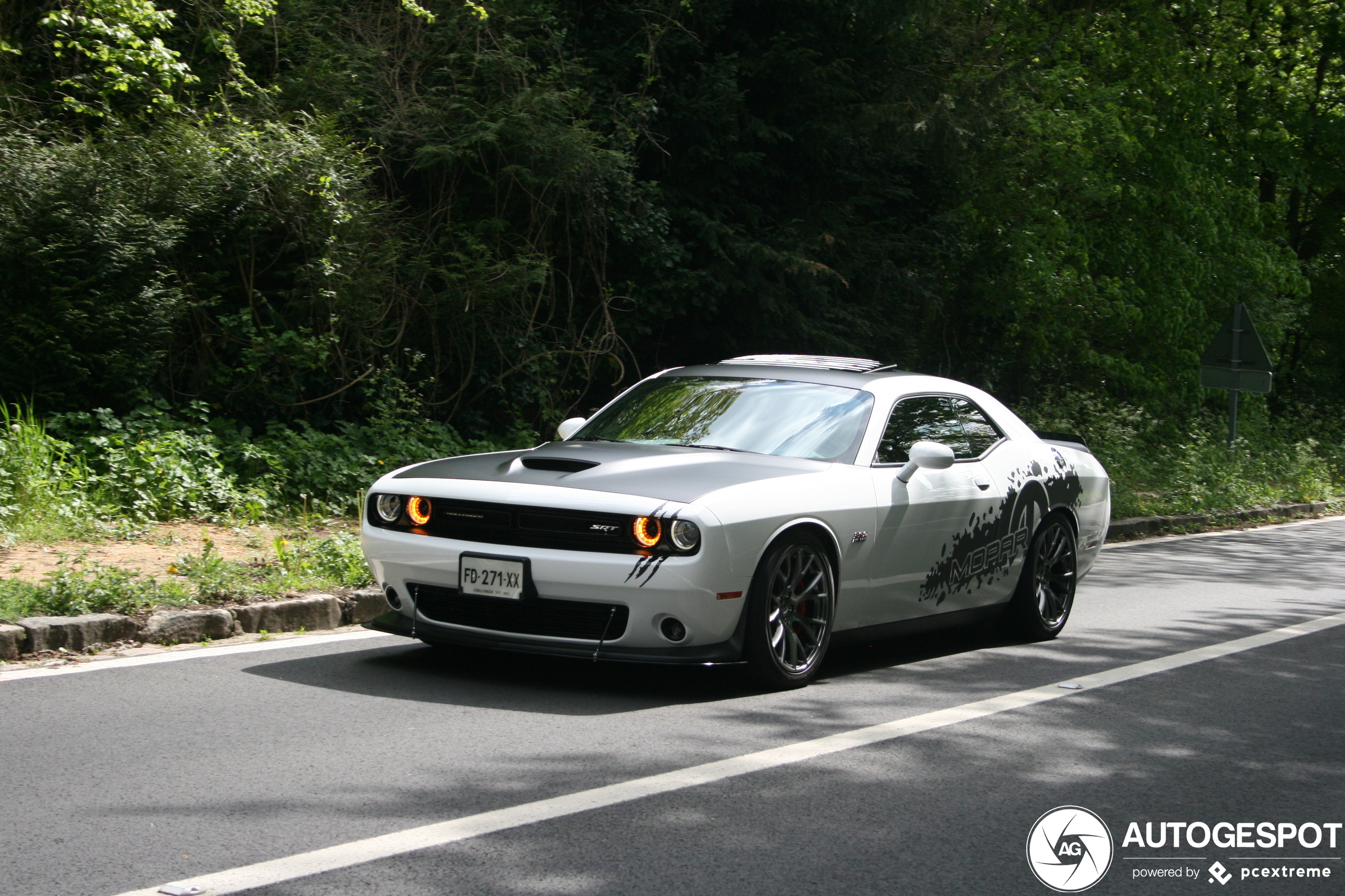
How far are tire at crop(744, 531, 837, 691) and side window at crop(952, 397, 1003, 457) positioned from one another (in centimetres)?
170

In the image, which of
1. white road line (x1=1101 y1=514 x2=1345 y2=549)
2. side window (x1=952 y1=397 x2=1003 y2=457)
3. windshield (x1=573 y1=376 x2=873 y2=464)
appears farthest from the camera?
white road line (x1=1101 y1=514 x2=1345 y2=549)

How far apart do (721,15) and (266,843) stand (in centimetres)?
1475

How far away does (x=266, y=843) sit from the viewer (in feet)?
13.1

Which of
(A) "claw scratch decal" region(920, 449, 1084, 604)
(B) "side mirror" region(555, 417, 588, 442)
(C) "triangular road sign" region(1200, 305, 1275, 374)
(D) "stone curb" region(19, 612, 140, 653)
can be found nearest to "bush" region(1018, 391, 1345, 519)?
(C) "triangular road sign" region(1200, 305, 1275, 374)

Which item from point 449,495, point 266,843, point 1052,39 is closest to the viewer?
point 266,843

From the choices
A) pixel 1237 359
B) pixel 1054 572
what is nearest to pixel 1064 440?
pixel 1054 572

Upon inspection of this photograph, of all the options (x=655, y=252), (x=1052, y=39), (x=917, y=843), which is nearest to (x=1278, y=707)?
(x=917, y=843)

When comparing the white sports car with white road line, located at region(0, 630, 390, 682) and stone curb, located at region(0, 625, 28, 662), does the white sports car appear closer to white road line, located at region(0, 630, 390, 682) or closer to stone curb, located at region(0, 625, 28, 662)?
white road line, located at region(0, 630, 390, 682)

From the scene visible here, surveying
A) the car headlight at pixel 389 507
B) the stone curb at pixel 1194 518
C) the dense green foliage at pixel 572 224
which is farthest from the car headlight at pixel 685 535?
the stone curb at pixel 1194 518

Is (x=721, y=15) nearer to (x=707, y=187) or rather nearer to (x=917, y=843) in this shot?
(x=707, y=187)

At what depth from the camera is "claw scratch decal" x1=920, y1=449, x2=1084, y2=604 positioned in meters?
7.31

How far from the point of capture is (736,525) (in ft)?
19.4

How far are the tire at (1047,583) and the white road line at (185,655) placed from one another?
3.63 metres

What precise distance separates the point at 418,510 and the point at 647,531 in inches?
46.4
